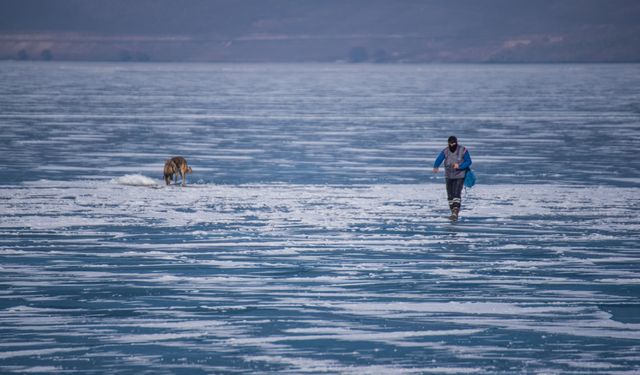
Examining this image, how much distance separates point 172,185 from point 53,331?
15.5 m

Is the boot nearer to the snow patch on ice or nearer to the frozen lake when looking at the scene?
the frozen lake

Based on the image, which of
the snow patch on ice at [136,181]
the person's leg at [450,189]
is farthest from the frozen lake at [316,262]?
the person's leg at [450,189]

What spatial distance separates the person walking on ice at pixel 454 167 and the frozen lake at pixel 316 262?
58cm

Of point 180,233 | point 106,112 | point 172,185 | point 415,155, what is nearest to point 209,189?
point 172,185

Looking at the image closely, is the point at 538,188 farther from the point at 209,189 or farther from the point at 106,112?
the point at 106,112

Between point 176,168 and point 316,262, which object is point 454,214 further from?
point 176,168

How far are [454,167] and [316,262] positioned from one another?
4.79 metres

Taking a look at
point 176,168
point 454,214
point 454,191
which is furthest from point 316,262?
point 176,168

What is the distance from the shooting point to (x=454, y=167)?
22.4m

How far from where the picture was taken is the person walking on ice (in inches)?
880

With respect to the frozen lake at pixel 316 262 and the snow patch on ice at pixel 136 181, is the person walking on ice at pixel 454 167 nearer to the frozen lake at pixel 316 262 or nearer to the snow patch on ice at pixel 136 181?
the frozen lake at pixel 316 262

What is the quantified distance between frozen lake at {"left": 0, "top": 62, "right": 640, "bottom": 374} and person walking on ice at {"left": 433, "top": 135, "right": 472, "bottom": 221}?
1.91 ft

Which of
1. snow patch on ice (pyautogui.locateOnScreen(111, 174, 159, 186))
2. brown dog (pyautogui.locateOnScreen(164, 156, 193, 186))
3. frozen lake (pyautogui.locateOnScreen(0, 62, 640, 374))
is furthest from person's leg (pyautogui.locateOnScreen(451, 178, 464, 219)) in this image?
snow patch on ice (pyautogui.locateOnScreen(111, 174, 159, 186))

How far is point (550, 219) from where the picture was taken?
926 inches
